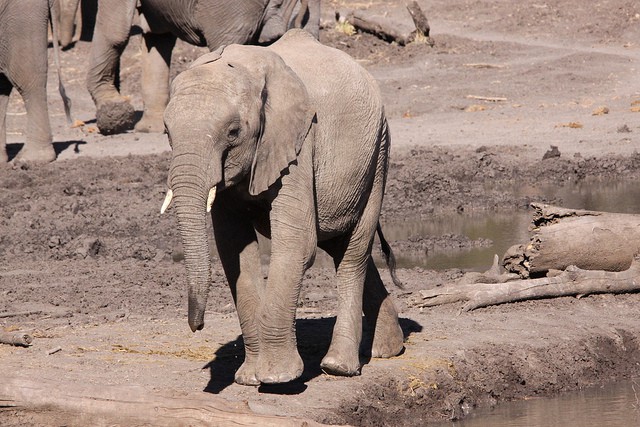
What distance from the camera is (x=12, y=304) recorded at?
9.88 metres

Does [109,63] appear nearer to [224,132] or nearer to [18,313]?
[18,313]

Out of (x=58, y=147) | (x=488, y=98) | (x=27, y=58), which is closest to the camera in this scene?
(x=27, y=58)

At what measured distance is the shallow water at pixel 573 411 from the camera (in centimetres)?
781

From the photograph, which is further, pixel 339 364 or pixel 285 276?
pixel 339 364

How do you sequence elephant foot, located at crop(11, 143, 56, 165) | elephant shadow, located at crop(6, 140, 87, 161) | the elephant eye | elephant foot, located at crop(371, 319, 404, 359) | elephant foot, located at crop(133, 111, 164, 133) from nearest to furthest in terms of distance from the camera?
the elephant eye, elephant foot, located at crop(371, 319, 404, 359), elephant foot, located at crop(11, 143, 56, 165), elephant shadow, located at crop(6, 140, 87, 161), elephant foot, located at crop(133, 111, 164, 133)

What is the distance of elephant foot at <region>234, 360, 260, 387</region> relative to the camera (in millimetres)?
7520

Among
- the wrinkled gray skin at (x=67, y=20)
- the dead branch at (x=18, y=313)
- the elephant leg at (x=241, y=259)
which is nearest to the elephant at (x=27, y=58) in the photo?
the dead branch at (x=18, y=313)

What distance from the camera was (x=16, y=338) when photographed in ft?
27.6

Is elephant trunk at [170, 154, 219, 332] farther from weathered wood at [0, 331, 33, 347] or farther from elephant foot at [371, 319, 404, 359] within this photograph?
weathered wood at [0, 331, 33, 347]

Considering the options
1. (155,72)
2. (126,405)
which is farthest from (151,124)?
(126,405)

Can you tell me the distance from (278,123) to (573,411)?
2547 millimetres

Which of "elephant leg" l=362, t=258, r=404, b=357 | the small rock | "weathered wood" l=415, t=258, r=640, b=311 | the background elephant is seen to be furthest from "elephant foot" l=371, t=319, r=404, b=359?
the background elephant

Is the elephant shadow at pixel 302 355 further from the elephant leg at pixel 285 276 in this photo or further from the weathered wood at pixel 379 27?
the weathered wood at pixel 379 27

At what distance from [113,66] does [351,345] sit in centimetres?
976
